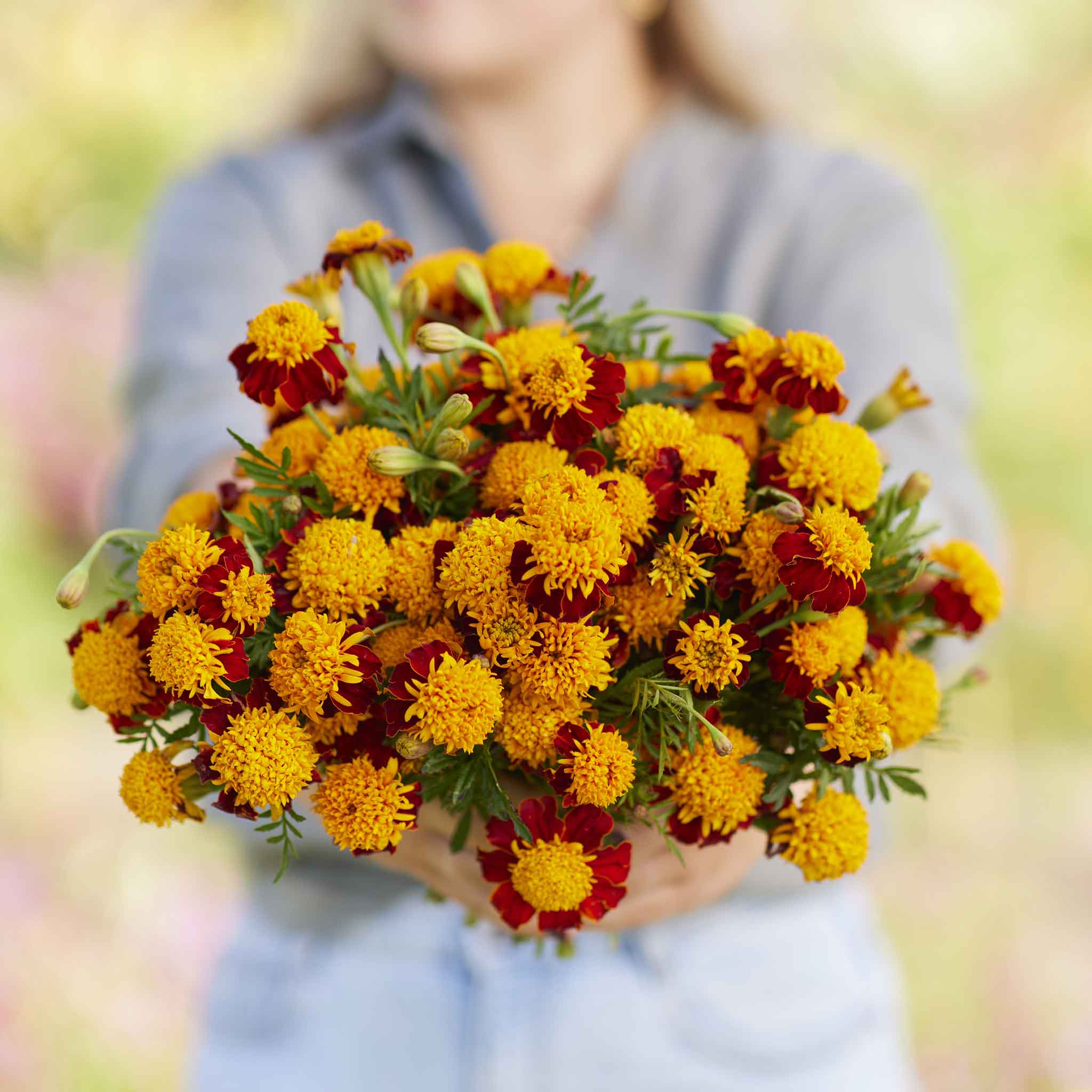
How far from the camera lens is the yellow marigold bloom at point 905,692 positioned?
0.39 meters

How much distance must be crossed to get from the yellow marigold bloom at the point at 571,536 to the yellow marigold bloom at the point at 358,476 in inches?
2.5

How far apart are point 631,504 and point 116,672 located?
0.20 metres

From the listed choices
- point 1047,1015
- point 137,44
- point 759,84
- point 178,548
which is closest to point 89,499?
point 137,44

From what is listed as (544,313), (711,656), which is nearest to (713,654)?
(711,656)

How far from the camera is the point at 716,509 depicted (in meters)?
0.36

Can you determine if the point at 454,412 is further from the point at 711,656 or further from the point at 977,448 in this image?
the point at 977,448

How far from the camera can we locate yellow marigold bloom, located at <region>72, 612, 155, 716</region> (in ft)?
1.25

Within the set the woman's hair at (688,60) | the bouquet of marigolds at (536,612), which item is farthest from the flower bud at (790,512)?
the woman's hair at (688,60)

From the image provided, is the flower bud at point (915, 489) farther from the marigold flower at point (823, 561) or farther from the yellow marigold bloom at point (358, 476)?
the yellow marigold bloom at point (358, 476)

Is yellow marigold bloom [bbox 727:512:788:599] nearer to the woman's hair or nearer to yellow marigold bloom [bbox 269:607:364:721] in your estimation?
yellow marigold bloom [bbox 269:607:364:721]

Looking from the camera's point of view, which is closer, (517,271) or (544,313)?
(517,271)

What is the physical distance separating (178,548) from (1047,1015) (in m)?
1.71

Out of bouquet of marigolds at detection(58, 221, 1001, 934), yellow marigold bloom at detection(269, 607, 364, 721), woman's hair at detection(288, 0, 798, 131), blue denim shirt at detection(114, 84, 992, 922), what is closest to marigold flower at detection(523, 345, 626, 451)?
bouquet of marigolds at detection(58, 221, 1001, 934)

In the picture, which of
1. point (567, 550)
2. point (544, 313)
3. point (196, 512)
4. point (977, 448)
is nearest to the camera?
point (567, 550)
